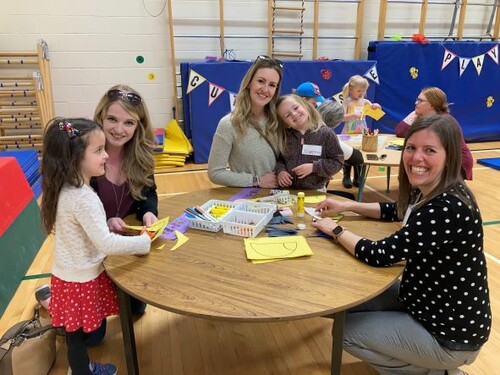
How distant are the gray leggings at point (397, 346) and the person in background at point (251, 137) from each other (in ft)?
2.93

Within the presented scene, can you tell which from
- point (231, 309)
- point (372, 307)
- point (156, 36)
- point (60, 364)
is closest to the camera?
point (231, 309)

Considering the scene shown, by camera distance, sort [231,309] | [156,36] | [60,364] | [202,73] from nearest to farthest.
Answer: [231,309] → [60,364] → [202,73] → [156,36]

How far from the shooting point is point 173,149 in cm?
509

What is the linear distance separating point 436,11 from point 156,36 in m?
4.27

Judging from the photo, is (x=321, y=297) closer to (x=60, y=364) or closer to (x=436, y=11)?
(x=60, y=364)

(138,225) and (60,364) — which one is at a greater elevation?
(138,225)

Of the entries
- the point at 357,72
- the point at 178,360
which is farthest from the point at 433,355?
the point at 357,72

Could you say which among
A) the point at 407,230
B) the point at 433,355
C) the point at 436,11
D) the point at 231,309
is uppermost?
the point at 436,11

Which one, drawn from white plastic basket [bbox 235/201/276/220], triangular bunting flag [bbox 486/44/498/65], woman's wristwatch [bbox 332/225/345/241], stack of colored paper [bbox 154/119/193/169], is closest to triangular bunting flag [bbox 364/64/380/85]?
triangular bunting flag [bbox 486/44/498/65]

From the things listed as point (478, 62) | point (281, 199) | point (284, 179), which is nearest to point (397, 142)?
point (284, 179)

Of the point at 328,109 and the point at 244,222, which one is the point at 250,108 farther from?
the point at 328,109

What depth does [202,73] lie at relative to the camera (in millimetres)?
4844

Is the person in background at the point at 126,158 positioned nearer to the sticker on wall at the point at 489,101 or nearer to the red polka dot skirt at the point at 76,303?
the red polka dot skirt at the point at 76,303

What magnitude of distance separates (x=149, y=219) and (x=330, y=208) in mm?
821
